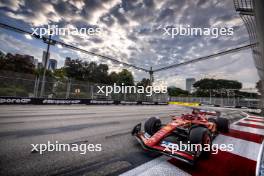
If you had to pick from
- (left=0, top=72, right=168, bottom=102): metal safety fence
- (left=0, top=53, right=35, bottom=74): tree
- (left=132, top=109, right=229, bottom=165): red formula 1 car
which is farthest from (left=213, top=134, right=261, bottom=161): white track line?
(left=0, top=53, right=35, bottom=74): tree

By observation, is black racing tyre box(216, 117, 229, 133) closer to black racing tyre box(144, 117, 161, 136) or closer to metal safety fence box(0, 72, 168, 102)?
black racing tyre box(144, 117, 161, 136)

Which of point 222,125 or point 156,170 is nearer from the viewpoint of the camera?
point 156,170

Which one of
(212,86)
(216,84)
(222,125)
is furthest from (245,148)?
(216,84)

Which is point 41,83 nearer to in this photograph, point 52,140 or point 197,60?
point 52,140

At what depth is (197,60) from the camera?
67.1ft

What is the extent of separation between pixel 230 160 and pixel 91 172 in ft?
7.28

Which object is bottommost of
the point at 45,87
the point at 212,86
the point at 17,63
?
the point at 45,87

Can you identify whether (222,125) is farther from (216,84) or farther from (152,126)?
(216,84)

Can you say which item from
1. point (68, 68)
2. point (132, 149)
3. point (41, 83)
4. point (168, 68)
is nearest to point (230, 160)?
point (132, 149)

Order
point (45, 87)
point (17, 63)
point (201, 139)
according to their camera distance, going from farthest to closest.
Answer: point (17, 63) → point (45, 87) → point (201, 139)
